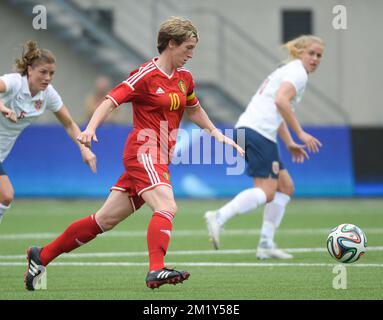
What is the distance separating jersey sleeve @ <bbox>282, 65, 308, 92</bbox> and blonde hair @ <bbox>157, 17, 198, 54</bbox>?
8.49ft

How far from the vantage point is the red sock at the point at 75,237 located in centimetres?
795

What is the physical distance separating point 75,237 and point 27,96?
157cm

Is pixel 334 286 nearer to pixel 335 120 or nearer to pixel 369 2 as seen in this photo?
pixel 335 120

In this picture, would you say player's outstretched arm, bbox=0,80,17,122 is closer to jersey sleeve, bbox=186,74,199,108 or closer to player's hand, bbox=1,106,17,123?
player's hand, bbox=1,106,17,123

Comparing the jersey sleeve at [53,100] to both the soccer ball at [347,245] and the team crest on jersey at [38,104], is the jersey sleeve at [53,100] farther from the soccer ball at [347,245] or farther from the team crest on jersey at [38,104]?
the soccer ball at [347,245]

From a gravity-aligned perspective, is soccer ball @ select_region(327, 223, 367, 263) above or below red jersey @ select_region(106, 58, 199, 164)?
below

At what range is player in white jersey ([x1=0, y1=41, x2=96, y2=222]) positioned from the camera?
8.66 metres

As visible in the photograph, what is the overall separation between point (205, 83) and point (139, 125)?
16.5m

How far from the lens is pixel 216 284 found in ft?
26.6

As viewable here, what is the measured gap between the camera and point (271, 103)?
10609 mm

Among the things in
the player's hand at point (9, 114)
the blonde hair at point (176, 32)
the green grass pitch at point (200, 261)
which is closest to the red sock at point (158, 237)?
the green grass pitch at point (200, 261)

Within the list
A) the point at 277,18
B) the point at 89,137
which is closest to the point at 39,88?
the point at 89,137

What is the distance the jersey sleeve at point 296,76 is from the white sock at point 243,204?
1.16 m

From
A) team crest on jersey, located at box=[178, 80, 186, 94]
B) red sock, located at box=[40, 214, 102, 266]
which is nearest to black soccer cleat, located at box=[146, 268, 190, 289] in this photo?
red sock, located at box=[40, 214, 102, 266]
